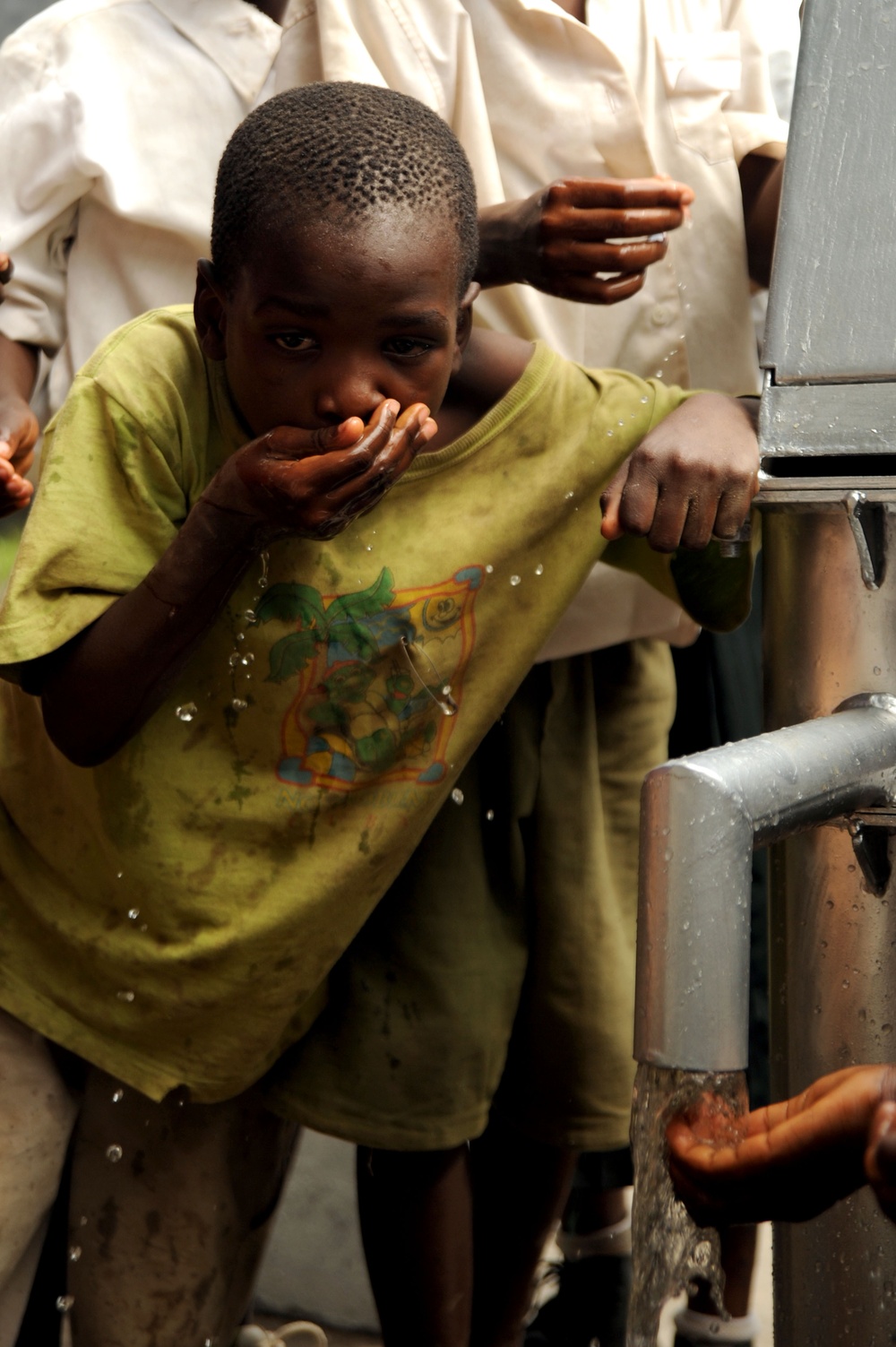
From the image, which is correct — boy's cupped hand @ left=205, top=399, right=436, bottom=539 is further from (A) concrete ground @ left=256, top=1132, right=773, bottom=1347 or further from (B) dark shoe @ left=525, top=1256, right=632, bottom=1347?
(A) concrete ground @ left=256, top=1132, right=773, bottom=1347

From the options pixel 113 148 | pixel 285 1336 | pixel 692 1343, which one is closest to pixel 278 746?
pixel 113 148

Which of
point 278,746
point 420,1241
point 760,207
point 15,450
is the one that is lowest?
point 420,1241

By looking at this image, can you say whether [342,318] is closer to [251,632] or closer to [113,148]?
[251,632]

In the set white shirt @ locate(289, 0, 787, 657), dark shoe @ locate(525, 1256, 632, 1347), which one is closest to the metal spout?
white shirt @ locate(289, 0, 787, 657)

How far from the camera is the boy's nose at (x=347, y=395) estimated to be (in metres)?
0.87

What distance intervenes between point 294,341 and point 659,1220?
0.52 metres

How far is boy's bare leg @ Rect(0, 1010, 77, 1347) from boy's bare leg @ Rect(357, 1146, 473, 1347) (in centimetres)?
25

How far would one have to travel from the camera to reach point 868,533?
29.0 inches

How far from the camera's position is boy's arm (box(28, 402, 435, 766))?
0.83 meters

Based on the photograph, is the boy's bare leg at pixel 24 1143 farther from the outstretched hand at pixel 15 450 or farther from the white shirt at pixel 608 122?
the white shirt at pixel 608 122

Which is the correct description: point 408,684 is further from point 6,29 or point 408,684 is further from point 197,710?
point 6,29

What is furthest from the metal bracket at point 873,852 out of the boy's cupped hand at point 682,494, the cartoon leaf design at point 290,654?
the cartoon leaf design at point 290,654

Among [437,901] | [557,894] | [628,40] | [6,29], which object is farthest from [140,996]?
[6,29]

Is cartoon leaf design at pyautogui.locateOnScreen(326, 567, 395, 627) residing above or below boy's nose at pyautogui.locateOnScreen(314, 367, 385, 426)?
below
